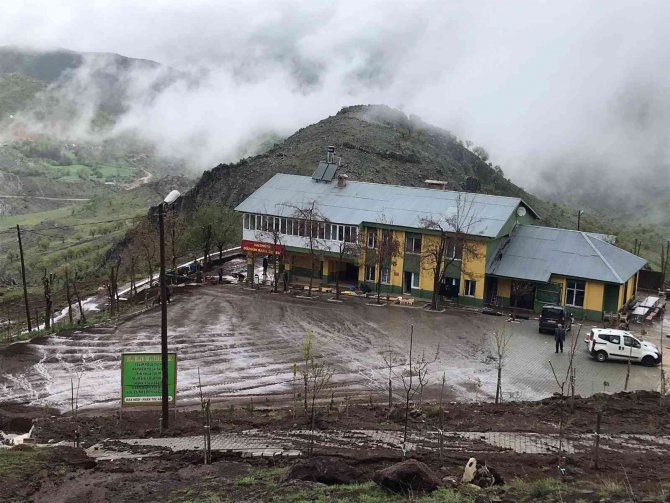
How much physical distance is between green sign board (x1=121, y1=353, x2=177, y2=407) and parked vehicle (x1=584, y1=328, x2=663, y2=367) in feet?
58.8

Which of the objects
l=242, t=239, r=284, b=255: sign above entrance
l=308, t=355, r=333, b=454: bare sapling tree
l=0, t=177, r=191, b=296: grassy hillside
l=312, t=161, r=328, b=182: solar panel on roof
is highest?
l=312, t=161, r=328, b=182: solar panel on roof

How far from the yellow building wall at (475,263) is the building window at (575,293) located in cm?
440

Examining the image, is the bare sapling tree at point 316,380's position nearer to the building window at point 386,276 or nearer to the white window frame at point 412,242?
the building window at point 386,276

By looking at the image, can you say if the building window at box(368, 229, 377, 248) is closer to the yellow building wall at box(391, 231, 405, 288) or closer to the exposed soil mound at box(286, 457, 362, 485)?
the yellow building wall at box(391, 231, 405, 288)

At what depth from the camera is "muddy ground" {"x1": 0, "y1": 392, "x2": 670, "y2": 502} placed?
48.7 ft

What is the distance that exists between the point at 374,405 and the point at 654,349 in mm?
13098

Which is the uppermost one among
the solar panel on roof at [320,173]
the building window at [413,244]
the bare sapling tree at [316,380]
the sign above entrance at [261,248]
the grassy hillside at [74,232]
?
the solar panel on roof at [320,173]

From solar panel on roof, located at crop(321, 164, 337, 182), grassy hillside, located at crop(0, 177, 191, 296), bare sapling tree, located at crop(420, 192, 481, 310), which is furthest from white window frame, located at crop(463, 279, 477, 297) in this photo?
grassy hillside, located at crop(0, 177, 191, 296)

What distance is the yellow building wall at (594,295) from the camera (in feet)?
126

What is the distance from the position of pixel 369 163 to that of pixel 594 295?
98.4ft

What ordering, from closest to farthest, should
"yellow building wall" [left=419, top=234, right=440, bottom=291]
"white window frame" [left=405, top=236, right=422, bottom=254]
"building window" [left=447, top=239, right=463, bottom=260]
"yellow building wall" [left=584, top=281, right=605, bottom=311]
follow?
1. "yellow building wall" [left=584, top=281, right=605, bottom=311]
2. "building window" [left=447, top=239, right=463, bottom=260]
3. "yellow building wall" [left=419, top=234, right=440, bottom=291]
4. "white window frame" [left=405, top=236, right=422, bottom=254]

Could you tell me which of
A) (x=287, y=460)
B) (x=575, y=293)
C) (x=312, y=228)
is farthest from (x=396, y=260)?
(x=287, y=460)

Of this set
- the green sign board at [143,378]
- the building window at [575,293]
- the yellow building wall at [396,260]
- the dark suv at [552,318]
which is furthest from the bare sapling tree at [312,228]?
the green sign board at [143,378]

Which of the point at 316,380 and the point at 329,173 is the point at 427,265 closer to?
the point at 329,173
